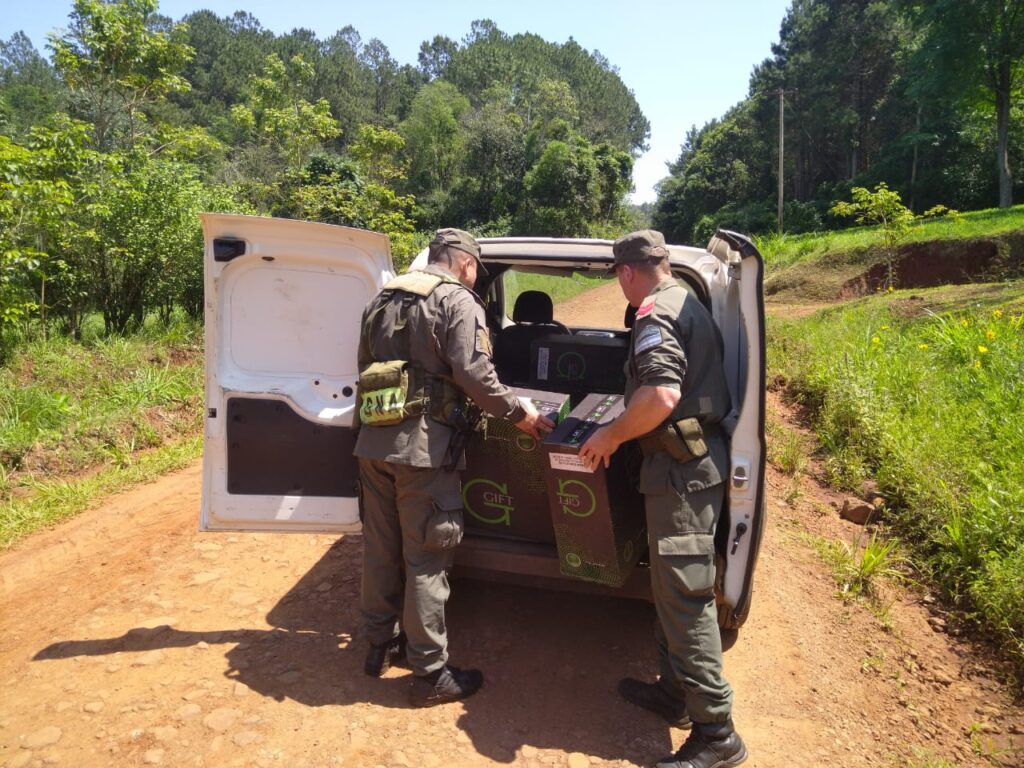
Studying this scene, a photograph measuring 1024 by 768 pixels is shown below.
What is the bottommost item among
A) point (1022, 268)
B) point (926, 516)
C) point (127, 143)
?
point (926, 516)

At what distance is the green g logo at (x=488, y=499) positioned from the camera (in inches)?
125

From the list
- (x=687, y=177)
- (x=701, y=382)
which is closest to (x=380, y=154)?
(x=701, y=382)

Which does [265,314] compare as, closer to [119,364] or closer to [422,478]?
[422,478]

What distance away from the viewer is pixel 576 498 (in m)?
2.70

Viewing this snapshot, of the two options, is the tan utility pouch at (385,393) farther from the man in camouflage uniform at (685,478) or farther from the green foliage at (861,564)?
the green foliage at (861,564)

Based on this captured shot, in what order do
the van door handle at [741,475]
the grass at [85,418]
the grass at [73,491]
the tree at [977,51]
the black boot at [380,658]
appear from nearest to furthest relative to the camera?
1. the van door handle at [741,475]
2. the black boot at [380,658]
3. the grass at [73,491]
4. the grass at [85,418]
5. the tree at [977,51]

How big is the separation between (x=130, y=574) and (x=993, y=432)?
5474 mm

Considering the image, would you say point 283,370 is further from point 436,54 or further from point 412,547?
point 436,54

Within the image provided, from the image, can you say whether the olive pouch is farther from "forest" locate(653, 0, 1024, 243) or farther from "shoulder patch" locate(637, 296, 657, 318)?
"forest" locate(653, 0, 1024, 243)

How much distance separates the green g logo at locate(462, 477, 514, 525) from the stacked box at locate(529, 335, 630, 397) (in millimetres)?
943

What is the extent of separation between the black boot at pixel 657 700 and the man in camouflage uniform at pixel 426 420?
0.62 metres

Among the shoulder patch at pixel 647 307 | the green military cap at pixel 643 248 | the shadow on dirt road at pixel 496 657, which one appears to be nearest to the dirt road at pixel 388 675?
the shadow on dirt road at pixel 496 657

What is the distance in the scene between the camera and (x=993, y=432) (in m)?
4.80

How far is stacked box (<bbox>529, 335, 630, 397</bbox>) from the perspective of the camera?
3.90m
